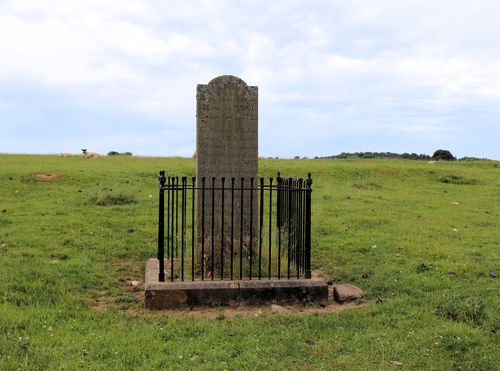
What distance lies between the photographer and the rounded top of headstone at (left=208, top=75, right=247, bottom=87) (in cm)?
782

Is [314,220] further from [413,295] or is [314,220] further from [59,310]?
[59,310]

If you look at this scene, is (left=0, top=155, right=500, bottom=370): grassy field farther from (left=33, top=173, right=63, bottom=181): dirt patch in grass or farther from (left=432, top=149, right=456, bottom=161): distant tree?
(left=432, top=149, right=456, bottom=161): distant tree

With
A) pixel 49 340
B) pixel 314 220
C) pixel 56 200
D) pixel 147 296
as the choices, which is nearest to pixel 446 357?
pixel 147 296

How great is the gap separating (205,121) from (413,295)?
14.0 ft

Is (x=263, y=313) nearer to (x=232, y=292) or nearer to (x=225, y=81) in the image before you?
(x=232, y=292)

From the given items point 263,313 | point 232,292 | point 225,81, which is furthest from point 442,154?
point 263,313

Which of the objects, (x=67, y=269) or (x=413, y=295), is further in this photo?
(x=67, y=269)

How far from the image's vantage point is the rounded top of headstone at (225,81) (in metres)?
7.82

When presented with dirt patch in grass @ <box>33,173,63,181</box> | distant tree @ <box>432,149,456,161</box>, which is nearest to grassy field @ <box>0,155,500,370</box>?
dirt patch in grass @ <box>33,173,63,181</box>

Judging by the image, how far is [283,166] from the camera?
961 inches

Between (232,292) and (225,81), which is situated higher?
(225,81)

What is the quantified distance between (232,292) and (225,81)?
3.55 m

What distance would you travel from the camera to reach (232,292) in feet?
21.6

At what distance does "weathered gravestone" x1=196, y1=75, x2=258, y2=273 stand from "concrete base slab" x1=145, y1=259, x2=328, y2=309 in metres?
1.19
